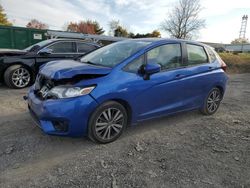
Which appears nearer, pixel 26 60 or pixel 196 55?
pixel 196 55

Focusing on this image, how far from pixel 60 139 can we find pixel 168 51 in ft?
7.77

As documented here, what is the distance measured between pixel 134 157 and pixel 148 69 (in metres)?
1.34

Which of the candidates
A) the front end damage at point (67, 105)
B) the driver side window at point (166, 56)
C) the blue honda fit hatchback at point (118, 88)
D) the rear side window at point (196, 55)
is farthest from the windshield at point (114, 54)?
the rear side window at point (196, 55)

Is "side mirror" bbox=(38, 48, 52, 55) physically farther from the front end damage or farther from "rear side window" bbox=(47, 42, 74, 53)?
the front end damage

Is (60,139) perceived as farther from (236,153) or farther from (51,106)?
(236,153)

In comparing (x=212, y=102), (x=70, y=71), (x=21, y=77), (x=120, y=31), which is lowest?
(x=212, y=102)

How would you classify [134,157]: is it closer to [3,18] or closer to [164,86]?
[164,86]

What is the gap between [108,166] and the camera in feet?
10.2

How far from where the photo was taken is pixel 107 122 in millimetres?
3621

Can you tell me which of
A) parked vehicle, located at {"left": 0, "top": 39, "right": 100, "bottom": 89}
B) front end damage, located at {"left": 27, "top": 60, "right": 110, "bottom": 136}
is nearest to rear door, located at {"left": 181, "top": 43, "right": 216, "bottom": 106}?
front end damage, located at {"left": 27, "top": 60, "right": 110, "bottom": 136}

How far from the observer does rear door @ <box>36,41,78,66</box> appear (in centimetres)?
734

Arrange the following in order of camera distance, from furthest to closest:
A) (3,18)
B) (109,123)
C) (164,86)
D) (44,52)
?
(3,18)
(44,52)
(164,86)
(109,123)

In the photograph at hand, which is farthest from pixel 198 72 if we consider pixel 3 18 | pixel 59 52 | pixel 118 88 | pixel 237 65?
pixel 3 18

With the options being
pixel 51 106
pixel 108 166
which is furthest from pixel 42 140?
pixel 108 166
